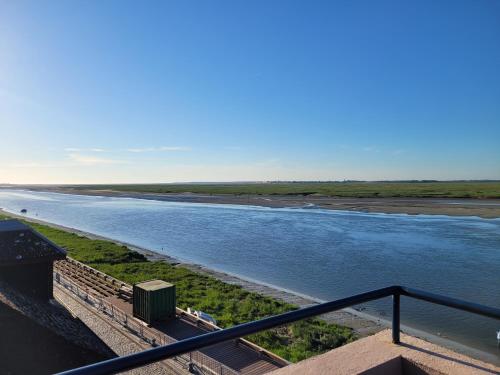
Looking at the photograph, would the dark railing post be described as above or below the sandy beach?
above

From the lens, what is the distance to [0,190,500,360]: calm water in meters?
20.0

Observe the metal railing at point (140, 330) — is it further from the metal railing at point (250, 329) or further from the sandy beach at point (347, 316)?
the sandy beach at point (347, 316)

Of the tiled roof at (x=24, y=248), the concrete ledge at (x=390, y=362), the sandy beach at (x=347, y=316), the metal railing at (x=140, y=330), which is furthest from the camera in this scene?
the sandy beach at (x=347, y=316)

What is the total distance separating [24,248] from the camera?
575 inches

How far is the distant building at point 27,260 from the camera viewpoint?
14.1 metres

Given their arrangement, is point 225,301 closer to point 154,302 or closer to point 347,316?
point 347,316

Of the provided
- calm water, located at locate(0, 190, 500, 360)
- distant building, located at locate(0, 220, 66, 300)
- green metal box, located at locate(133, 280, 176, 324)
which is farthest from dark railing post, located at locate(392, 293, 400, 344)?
calm water, located at locate(0, 190, 500, 360)

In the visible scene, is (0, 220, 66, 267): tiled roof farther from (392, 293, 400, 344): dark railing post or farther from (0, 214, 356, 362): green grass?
(392, 293, 400, 344): dark railing post

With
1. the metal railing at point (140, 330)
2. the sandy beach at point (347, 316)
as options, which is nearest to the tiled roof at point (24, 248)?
the metal railing at point (140, 330)

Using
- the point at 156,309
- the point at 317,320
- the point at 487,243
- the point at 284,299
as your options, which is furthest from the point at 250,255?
the point at 487,243

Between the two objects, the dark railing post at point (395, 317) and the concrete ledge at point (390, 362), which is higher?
the dark railing post at point (395, 317)

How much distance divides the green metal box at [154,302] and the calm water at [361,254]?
9.14m

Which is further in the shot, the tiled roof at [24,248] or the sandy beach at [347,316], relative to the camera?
the sandy beach at [347,316]

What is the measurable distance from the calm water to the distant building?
1349 centimetres
